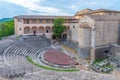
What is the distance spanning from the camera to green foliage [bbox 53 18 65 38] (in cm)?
5072

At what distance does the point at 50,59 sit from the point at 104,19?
41.1 ft

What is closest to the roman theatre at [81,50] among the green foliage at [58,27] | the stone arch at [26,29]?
the green foliage at [58,27]

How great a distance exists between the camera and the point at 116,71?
2934 cm

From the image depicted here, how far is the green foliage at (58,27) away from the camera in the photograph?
166 feet

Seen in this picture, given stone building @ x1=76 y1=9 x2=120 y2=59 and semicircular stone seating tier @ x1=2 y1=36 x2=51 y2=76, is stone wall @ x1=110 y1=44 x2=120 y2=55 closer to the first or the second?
stone building @ x1=76 y1=9 x2=120 y2=59

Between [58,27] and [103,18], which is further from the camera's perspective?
[58,27]

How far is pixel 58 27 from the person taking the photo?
2008 inches

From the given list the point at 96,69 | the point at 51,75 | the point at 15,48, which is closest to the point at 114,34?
the point at 96,69

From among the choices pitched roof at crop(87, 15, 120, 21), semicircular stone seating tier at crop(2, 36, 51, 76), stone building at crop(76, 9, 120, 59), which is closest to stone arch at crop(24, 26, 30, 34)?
semicircular stone seating tier at crop(2, 36, 51, 76)

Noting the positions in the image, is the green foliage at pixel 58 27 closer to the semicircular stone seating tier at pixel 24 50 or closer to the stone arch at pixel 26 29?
the semicircular stone seating tier at pixel 24 50

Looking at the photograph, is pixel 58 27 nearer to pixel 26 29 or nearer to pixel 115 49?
pixel 26 29

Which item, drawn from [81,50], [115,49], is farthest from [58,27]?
[115,49]

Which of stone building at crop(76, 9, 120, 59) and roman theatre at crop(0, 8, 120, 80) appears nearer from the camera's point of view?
roman theatre at crop(0, 8, 120, 80)

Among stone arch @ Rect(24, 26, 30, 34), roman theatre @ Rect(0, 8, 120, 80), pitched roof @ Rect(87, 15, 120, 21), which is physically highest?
pitched roof @ Rect(87, 15, 120, 21)
